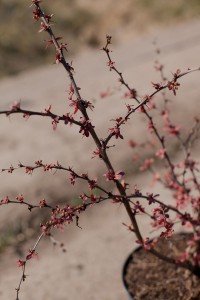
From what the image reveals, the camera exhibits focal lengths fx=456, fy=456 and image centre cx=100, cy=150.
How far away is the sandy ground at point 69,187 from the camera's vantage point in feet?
15.0

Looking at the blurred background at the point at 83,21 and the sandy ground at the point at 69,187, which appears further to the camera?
the blurred background at the point at 83,21

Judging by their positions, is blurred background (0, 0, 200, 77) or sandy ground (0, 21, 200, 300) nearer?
sandy ground (0, 21, 200, 300)

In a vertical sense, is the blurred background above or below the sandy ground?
above

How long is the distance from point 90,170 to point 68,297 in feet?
7.62

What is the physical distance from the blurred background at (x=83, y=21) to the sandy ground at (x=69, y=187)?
4.90 m

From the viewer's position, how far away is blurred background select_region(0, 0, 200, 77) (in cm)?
1630

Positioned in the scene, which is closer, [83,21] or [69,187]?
[69,187]

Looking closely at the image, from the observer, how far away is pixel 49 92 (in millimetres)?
10570

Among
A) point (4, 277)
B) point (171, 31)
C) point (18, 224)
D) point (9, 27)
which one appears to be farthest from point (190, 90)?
point (9, 27)

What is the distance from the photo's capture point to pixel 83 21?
2025 cm

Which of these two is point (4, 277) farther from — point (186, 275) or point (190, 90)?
point (190, 90)

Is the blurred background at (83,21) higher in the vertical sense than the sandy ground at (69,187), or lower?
higher

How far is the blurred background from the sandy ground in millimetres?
4900

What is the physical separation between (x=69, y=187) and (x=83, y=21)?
608 inches
